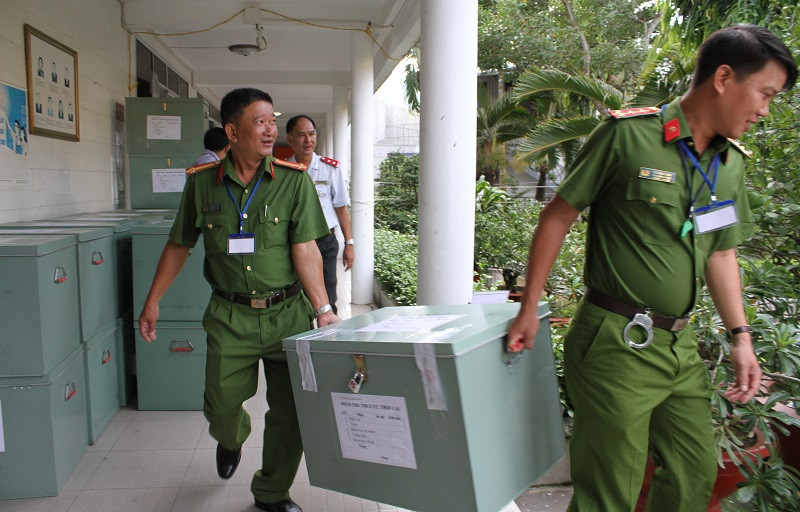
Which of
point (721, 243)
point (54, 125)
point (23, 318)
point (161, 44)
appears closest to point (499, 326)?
point (721, 243)

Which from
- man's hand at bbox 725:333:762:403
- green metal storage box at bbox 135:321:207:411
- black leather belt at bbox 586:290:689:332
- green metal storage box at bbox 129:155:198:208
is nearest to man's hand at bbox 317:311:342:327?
black leather belt at bbox 586:290:689:332

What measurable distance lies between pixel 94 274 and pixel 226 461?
128cm

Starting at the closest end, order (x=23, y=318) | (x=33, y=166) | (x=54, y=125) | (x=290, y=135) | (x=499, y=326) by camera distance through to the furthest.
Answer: (x=499, y=326), (x=23, y=318), (x=33, y=166), (x=54, y=125), (x=290, y=135)

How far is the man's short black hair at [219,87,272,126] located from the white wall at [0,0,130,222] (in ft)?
5.81

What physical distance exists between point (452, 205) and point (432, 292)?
1.53 feet

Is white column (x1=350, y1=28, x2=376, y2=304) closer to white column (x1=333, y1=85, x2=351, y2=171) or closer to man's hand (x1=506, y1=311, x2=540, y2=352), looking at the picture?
white column (x1=333, y1=85, x2=351, y2=171)

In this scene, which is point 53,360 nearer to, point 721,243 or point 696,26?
point 721,243

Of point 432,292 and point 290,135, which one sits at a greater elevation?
point 290,135

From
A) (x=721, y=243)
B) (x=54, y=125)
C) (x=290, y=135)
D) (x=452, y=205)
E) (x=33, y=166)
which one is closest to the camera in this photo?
(x=721, y=243)

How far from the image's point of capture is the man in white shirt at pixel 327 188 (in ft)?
16.1

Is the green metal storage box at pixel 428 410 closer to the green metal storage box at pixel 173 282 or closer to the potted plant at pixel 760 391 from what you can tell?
the potted plant at pixel 760 391

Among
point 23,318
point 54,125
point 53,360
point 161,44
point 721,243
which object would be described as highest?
point 161,44

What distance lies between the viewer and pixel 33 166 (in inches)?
164

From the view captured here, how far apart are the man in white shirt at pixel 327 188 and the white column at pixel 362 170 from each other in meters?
2.44
